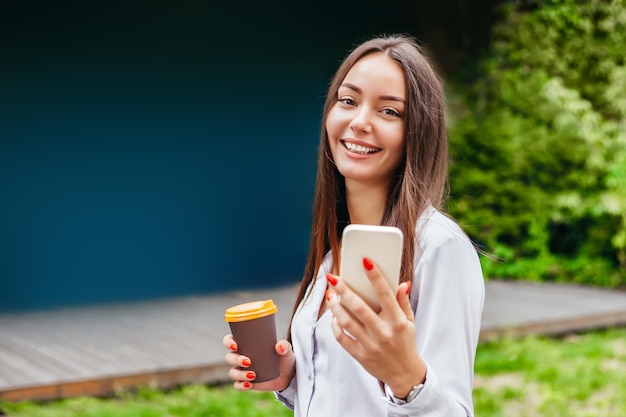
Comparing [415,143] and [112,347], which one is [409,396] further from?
[112,347]

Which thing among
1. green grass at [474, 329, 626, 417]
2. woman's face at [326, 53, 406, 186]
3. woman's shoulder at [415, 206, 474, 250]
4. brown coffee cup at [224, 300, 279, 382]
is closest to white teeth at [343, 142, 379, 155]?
woman's face at [326, 53, 406, 186]

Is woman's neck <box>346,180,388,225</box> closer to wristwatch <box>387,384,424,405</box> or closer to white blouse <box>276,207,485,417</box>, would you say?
white blouse <box>276,207,485,417</box>

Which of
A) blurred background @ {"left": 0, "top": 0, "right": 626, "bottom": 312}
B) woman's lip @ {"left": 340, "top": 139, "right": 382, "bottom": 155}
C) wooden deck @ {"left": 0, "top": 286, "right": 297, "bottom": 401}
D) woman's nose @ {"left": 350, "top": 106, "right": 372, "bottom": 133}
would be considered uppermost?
woman's nose @ {"left": 350, "top": 106, "right": 372, "bottom": 133}

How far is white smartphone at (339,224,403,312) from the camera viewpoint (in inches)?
48.6

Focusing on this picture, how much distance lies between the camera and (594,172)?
335 inches

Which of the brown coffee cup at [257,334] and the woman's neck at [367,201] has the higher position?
the woman's neck at [367,201]

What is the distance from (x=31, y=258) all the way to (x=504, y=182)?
4.88 m

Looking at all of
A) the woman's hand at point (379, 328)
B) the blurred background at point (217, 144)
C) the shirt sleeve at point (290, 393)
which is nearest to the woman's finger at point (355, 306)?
the woman's hand at point (379, 328)

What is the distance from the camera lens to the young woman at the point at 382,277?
4.11 feet

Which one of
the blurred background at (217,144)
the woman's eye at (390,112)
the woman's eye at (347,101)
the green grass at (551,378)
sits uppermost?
the woman's eye at (347,101)

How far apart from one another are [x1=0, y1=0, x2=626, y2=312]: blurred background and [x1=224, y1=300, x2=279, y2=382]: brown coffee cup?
395 cm

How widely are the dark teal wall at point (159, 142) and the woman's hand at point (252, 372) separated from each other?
16.2 feet

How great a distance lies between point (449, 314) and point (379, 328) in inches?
Result: 9.1

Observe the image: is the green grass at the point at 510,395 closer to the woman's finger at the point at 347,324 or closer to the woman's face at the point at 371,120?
the woman's face at the point at 371,120
